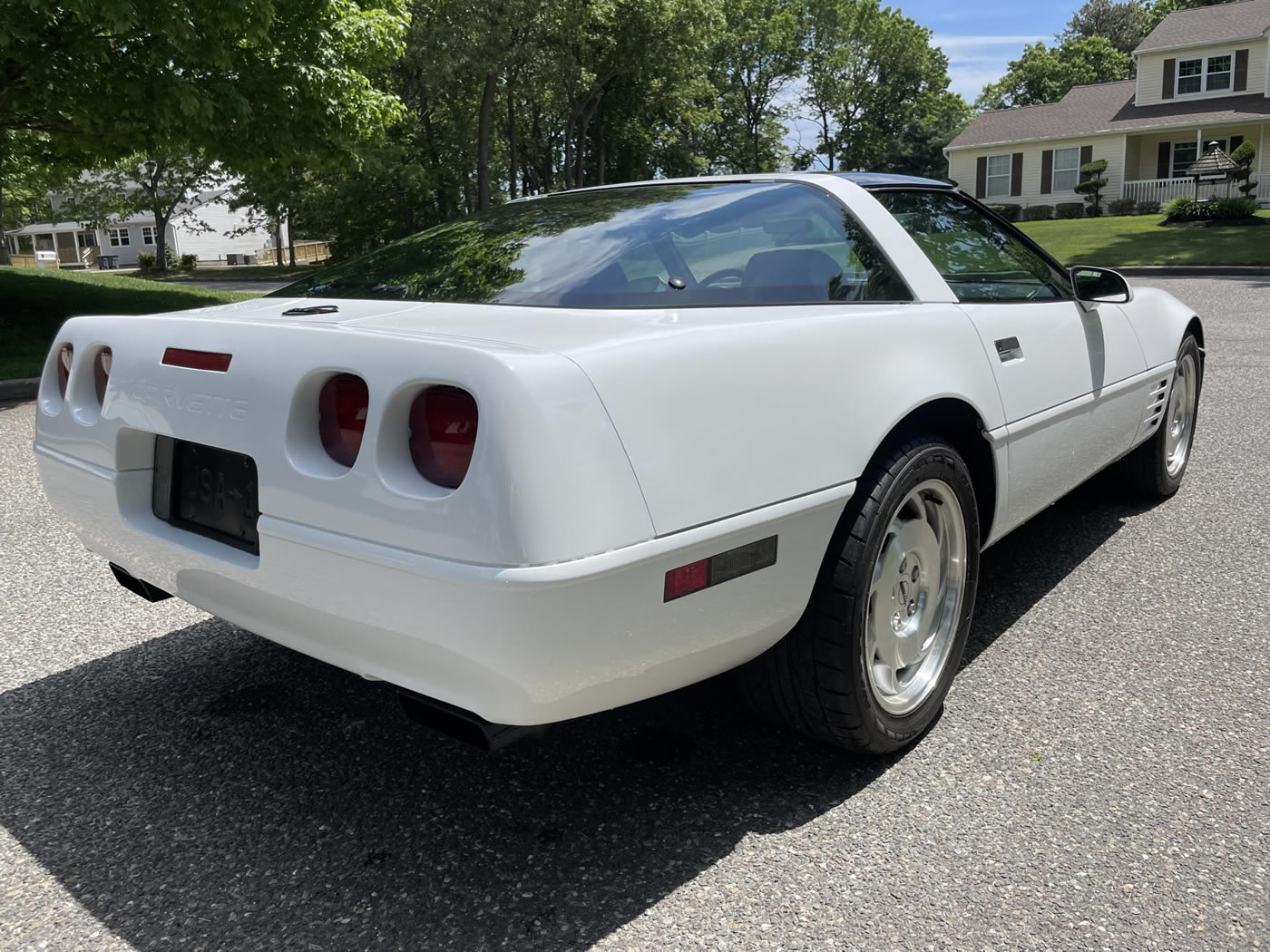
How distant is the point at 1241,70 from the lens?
34062mm

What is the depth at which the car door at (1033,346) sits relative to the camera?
9.96 ft

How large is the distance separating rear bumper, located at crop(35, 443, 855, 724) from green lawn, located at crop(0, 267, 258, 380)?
8995 millimetres

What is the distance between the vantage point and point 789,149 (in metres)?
55.9

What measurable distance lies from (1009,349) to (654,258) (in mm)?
1164

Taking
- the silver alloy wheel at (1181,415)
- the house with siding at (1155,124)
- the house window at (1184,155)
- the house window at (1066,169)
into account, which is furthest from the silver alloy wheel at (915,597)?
the house window at (1066,169)

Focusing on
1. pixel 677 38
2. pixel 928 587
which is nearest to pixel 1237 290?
pixel 928 587

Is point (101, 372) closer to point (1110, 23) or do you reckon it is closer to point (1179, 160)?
point (1179, 160)

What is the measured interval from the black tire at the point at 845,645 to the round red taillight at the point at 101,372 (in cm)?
177

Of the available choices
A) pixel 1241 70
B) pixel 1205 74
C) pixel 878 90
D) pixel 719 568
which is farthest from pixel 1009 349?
pixel 878 90

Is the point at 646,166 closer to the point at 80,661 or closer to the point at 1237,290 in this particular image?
the point at 1237,290

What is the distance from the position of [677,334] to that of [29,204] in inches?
1997

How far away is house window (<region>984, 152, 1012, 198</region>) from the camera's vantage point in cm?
3894

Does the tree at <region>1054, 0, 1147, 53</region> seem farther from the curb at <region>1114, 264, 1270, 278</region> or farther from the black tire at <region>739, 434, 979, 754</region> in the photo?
the black tire at <region>739, 434, 979, 754</region>

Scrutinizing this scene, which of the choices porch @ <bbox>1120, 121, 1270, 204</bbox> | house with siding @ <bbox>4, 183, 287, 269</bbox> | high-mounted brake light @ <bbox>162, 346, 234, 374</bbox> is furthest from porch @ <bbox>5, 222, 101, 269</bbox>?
high-mounted brake light @ <bbox>162, 346, 234, 374</bbox>
